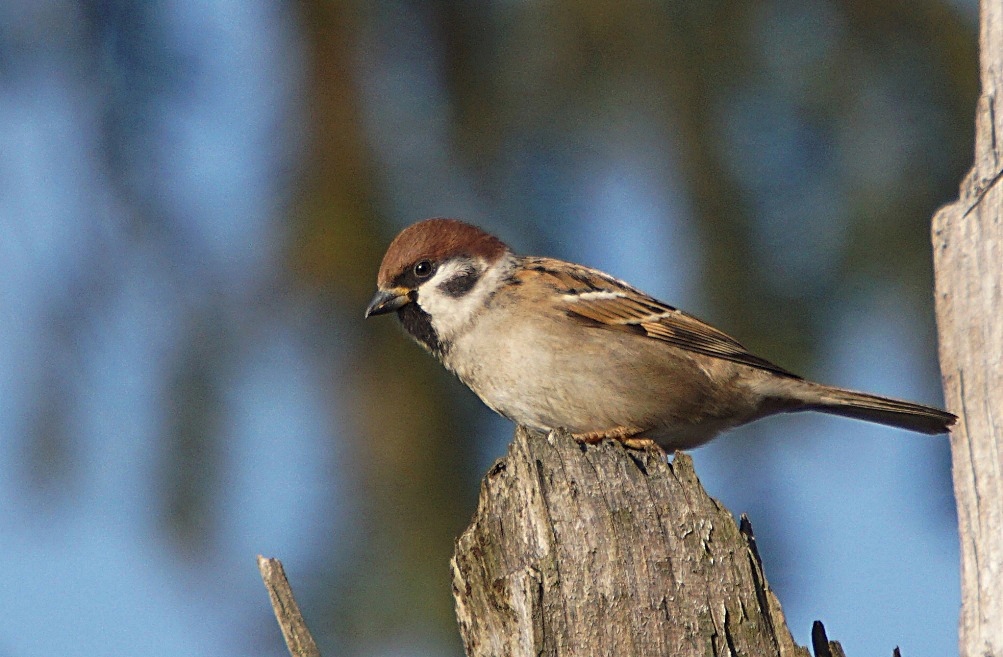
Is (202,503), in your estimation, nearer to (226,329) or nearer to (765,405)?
(226,329)

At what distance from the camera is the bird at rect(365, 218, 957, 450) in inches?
129

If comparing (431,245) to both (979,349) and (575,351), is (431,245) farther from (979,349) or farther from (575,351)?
(979,349)

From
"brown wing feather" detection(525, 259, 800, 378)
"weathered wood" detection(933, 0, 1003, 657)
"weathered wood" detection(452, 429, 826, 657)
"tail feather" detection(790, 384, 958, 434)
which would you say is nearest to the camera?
"weathered wood" detection(452, 429, 826, 657)

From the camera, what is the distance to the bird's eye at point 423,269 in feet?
11.2

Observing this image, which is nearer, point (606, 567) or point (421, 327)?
point (606, 567)

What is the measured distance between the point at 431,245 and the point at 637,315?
71 cm

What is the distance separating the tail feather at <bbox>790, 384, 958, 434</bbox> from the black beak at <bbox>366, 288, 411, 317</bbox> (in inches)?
48.2

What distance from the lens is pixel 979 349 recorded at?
1.97 m

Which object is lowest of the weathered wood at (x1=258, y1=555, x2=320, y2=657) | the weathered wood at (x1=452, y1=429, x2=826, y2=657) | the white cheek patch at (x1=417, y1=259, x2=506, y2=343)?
the weathered wood at (x1=258, y1=555, x2=320, y2=657)

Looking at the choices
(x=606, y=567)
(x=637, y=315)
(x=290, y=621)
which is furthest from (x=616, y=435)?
(x=290, y=621)

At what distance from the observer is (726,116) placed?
3.64m

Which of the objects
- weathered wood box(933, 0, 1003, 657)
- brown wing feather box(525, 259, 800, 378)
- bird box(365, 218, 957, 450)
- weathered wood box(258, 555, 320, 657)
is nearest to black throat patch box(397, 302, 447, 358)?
bird box(365, 218, 957, 450)

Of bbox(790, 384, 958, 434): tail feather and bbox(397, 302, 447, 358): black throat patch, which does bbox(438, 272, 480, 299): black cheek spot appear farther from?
bbox(790, 384, 958, 434): tail feather

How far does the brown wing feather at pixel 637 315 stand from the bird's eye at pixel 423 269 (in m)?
0.38
